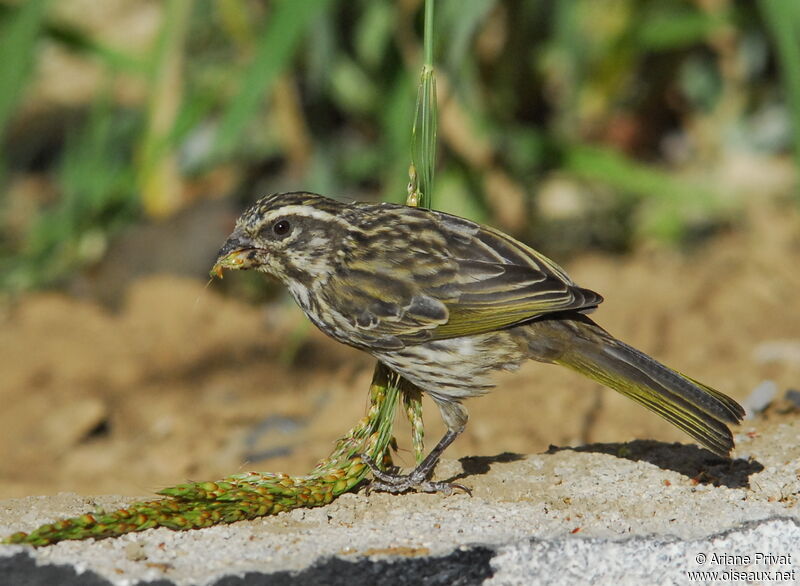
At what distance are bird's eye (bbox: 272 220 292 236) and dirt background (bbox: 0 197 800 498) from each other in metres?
1.25

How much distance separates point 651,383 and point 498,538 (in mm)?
876

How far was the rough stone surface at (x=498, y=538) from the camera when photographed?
3.17m

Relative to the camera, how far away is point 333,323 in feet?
13.9

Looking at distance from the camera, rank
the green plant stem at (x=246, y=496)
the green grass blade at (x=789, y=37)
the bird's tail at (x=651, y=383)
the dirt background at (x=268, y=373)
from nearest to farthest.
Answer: the green plant stem at (x=246, y=496)
the bird's tail at (x=651, y=383)
the dirt background at (x=268, y=373)
the green grass blade at (x=789, y=37)

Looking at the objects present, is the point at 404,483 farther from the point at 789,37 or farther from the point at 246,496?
the point at 789,37

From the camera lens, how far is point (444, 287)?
4.21 metres

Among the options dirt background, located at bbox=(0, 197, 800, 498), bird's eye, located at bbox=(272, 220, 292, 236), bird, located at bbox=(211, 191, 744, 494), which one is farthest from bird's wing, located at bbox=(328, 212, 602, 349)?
dirt background, located at bbox=(0, 197, 800, 498)

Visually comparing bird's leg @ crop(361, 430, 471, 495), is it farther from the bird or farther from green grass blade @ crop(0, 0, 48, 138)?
green grass blade @ crop(0, 0, 48, 138)

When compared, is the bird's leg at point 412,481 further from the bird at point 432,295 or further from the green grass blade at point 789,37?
the green grass blade at point 789,37

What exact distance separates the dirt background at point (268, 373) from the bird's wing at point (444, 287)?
3.28 ft

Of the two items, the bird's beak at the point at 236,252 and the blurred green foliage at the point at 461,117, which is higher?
the blurred green foliage at the point at 461,117

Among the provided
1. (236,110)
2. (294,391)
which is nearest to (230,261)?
(236,110)

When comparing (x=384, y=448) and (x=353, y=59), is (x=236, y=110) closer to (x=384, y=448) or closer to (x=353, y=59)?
(x=353, y=59)

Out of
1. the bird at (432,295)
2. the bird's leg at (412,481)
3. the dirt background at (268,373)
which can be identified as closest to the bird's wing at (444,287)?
the bird at (432,295)
